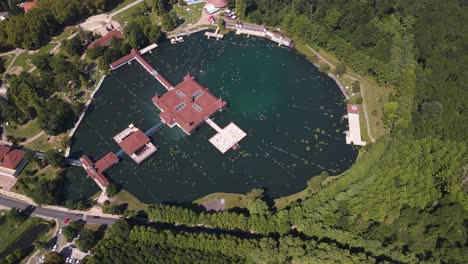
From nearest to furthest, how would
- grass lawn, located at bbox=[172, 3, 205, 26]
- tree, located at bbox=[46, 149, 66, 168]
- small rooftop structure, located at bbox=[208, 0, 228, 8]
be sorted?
tree, located at bbox=[46, 149, 66, 168] → grass lawn, located at bbox=[172, 3, 205, 26] → small rooftop structure, located at bbox=[208, 0, 228, 8]

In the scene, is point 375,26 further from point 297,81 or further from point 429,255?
point 429,255

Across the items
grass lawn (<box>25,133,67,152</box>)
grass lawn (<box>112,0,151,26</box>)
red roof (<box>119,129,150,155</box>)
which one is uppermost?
grass lawn (<box>112,0,151,26</box>)

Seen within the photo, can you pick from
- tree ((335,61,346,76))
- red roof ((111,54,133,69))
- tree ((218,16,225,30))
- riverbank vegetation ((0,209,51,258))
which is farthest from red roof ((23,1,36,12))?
tree ((335,61,346,76))

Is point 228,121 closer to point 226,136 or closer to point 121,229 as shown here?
point 226,136

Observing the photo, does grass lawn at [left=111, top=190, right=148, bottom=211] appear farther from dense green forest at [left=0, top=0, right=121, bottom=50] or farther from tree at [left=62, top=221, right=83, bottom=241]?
dense green forest at [left=0, top=0, right=121, bottom=50]

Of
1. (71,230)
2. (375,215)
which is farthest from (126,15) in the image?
(375,215)

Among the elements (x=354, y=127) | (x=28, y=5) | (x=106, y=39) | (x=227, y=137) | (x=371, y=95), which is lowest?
(x=227, y=137)
